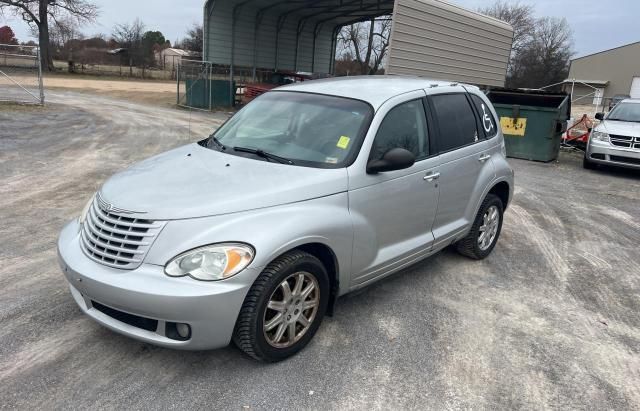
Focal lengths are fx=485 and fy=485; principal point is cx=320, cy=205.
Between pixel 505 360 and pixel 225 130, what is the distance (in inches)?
115

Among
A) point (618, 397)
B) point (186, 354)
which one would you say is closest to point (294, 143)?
point (186, 354)

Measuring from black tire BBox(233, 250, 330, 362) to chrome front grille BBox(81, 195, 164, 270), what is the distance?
0.67m

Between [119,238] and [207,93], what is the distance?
1886 cm

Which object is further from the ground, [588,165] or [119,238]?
[119,238]

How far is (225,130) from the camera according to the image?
434 cm

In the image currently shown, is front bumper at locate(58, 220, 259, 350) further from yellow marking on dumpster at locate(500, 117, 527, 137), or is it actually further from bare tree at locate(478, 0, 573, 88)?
bare tree at locate(478, 0, 573, 88)

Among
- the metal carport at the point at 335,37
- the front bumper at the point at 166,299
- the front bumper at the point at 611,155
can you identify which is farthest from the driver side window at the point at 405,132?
the front bumper at the point at 611,155

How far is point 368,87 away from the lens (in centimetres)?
418

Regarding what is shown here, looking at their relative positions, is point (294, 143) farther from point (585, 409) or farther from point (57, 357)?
point (585, 409)

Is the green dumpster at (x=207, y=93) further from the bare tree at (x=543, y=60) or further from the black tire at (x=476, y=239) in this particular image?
the bare tree at (x=543, y=60)

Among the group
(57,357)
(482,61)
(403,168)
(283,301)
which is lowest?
(57,357)

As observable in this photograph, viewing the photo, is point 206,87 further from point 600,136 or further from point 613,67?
point 613,67

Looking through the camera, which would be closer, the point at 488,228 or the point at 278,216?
the point at 278,216

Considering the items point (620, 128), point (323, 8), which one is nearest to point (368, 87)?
point (620, 128)
